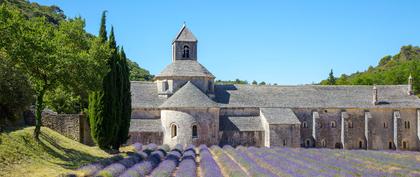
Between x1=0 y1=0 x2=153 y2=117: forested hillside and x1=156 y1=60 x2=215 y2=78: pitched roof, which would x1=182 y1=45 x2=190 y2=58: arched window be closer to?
x1=156 y1=60 x2=215 y2=78: pitched roof

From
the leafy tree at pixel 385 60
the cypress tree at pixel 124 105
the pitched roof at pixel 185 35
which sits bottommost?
the cypress tree at pixel 124 105

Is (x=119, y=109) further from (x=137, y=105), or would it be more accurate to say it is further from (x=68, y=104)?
(x=68, y=104)

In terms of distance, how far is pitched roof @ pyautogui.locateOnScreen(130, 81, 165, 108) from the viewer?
5128cm

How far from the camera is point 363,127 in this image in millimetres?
55000

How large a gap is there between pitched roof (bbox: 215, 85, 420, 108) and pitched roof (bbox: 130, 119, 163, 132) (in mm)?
7347

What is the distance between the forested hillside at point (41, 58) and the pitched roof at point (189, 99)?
14.8 m

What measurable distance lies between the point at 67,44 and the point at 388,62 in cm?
14462

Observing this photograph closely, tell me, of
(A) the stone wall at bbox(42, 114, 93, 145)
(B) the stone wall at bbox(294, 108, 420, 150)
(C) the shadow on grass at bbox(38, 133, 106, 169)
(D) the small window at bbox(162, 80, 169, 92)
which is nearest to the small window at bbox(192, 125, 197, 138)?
(D) the small window at bbox(162, 80, 169, 92)

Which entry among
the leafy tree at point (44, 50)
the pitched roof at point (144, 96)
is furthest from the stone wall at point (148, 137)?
the leafy tree at point (44, 50)

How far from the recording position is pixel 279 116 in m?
50.8

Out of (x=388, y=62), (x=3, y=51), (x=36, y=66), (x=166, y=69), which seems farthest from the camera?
(x=388, y=62)

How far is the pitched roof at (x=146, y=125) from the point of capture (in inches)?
1938

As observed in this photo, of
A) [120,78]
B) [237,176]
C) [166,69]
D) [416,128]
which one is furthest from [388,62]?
[237,176]

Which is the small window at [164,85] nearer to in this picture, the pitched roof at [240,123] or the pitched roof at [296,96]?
the pitched roof at [296,96]
